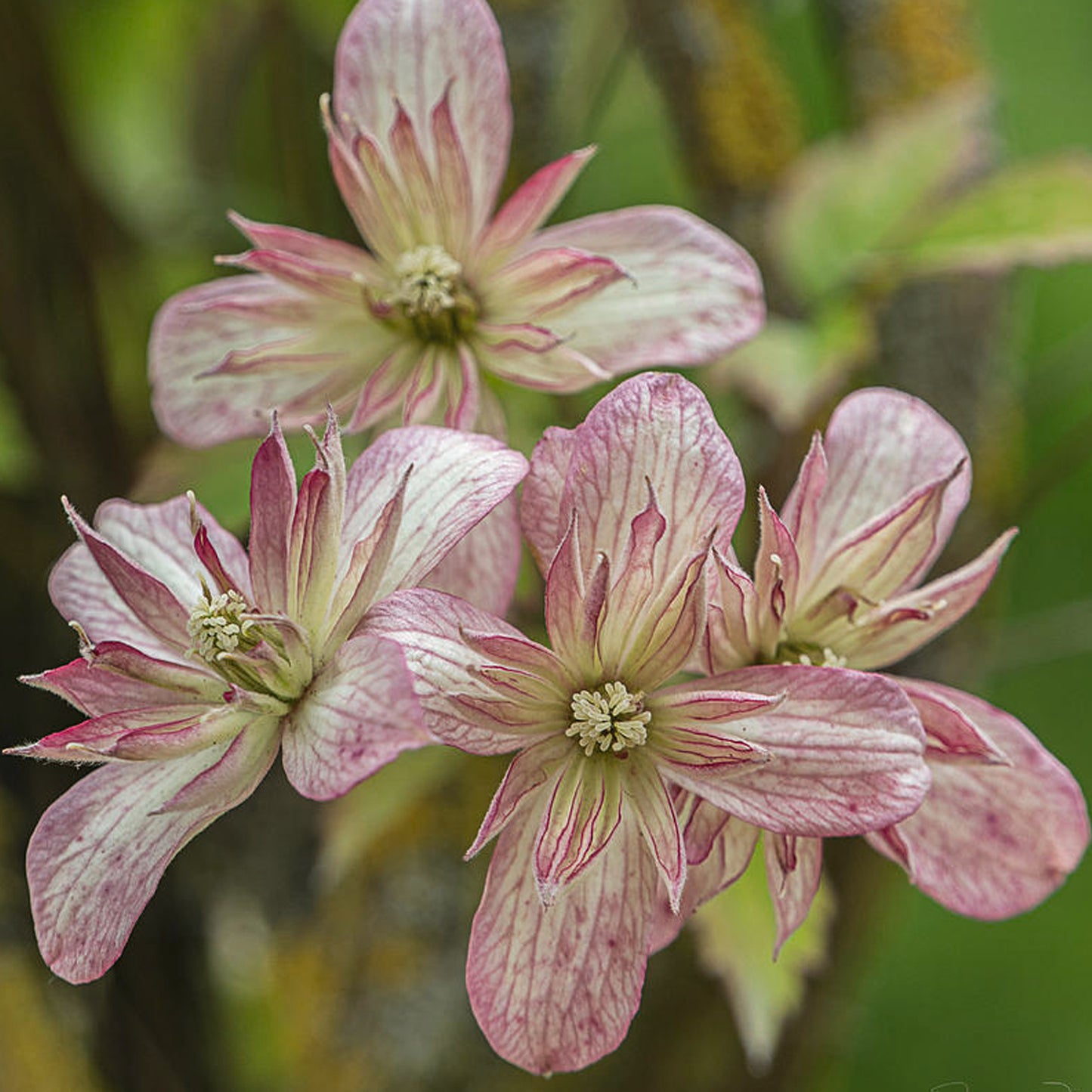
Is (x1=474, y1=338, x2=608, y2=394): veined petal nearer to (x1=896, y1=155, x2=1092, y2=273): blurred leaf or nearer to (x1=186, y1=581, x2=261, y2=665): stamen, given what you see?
(x1=186, y1=581, x2=261, y2=665): stamen

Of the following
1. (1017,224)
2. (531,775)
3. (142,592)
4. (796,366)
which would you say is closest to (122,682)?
A: (142,592)

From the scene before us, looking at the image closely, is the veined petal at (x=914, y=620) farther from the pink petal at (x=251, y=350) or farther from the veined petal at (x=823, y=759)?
the pink petal at (x=251, y=350)

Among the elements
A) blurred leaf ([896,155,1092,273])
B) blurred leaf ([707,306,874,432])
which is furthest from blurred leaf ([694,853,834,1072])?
blurred leaf ([896,155,1092,273])

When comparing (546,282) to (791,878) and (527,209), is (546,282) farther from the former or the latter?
(791,878)

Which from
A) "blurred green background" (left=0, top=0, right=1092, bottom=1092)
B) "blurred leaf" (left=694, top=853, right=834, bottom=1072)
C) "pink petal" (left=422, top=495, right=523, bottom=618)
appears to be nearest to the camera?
"pink petal" (left=422, top=495, right=523, bottom=618)

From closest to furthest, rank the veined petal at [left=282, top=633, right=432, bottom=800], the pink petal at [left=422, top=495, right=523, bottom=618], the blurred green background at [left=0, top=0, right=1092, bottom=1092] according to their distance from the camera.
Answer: the veined petal at [left=282, top=633, right=432, bottom=800] < the pink petal at [left=422, top=495, right=523, bottom=618] < the blurred green background at [left=0, top=0, right=1092, bottom=1092]

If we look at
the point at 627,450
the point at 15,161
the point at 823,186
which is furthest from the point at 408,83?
the point at 15,161
